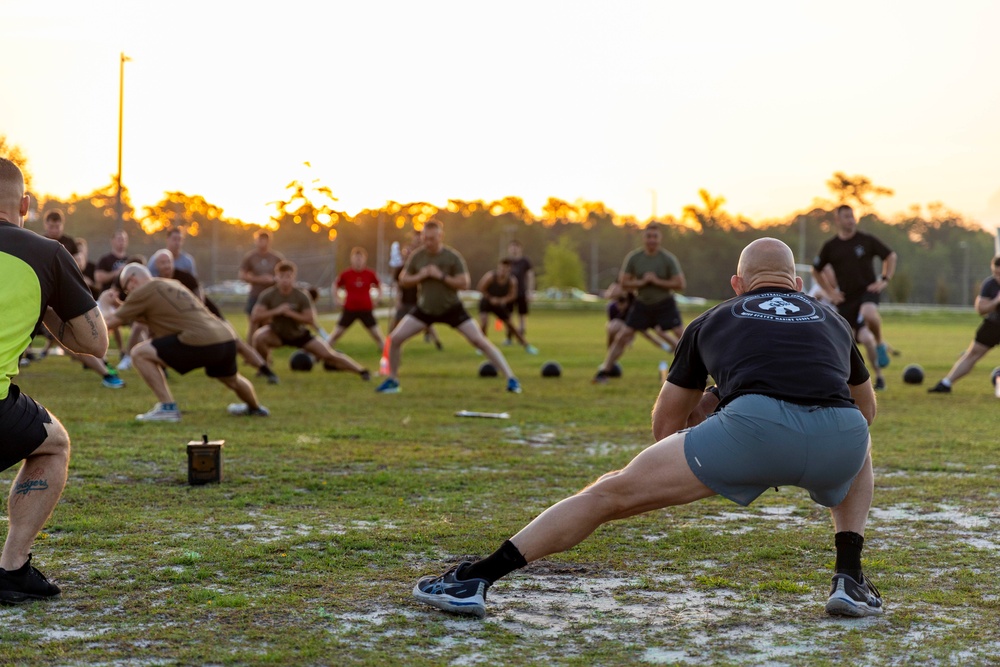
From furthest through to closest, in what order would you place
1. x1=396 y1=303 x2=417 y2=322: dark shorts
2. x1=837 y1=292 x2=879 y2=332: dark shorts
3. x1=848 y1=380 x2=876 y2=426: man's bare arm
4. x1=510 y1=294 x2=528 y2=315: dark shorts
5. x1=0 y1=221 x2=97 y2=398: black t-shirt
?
x1=510 y1=294 x2=528 y2=315: dark shorts
x1=396 y1=303 x2=417 y2=322: dark shorts
x1=837 y1=292 x2=879 y2=332: dark shorts
x1=848 y1=380 x2=876 y2=426: man's bare arm
x1=0 y1=221 x2=97 y2=398: black t-shirt

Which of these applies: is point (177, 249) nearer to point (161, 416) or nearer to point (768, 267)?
point (161, 416)

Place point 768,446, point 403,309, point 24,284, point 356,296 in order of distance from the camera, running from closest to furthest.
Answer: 1. point 768,446
2. point 24,284
3. point 356,296
4. point 403,309

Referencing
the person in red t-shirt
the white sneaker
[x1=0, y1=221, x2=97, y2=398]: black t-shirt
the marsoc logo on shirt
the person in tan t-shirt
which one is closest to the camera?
the marsoc logo on shirt

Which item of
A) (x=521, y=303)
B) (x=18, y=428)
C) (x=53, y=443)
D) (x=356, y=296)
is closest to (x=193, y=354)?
(x=53, y=443)

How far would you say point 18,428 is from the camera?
14.7 feet

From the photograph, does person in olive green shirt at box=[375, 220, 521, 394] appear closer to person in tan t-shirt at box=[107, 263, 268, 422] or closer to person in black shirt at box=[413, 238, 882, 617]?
person in tan t-shirt at box=[107, 263, 268, 422]

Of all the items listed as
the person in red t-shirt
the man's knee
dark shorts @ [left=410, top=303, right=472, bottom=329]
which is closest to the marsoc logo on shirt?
the man's knee

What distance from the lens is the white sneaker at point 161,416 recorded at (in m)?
10.6

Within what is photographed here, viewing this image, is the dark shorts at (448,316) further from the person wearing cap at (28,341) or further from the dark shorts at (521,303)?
the dark shorts at (521,303)

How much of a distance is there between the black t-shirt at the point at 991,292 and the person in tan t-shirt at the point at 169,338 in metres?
8.46

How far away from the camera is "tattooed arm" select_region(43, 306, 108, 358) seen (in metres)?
4.64

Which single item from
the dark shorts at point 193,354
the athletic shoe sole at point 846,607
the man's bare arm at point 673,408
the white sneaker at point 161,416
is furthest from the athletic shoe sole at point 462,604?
the white sneaker at point 161,416

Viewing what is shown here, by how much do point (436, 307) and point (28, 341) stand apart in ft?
31.1

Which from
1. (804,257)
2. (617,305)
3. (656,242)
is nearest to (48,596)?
(656,242)
